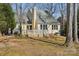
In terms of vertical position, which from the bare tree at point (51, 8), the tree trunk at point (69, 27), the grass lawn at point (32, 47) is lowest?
the grass lawn at point (32, 47)

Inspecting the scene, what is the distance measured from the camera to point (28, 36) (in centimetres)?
793

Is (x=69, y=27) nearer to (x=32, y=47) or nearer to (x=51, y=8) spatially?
(x=51, y=8)

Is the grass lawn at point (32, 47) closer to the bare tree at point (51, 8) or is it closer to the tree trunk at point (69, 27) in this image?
the tree trunk at point (69, 27)

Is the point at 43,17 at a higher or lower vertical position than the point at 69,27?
higher

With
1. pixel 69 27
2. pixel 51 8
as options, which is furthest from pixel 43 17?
pixel 69 27

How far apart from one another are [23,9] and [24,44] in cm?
38

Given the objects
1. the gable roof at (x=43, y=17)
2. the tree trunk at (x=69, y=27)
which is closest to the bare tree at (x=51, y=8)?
the gable roof at (x=43, y=17)

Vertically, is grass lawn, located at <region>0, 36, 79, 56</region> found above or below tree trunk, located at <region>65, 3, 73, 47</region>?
below

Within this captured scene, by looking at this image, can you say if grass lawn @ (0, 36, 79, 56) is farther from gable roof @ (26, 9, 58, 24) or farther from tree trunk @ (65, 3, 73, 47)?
gable roof @ (26, 9, 58, 24)

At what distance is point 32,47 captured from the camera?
7918 mm

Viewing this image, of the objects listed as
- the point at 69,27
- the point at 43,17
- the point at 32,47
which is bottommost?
the point at 32,47

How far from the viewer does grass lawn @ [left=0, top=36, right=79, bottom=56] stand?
7902mm

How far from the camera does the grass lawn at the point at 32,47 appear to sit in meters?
7.90

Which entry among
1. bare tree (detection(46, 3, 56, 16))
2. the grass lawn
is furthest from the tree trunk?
bare tree (detection(46, 3, 56, 16))
